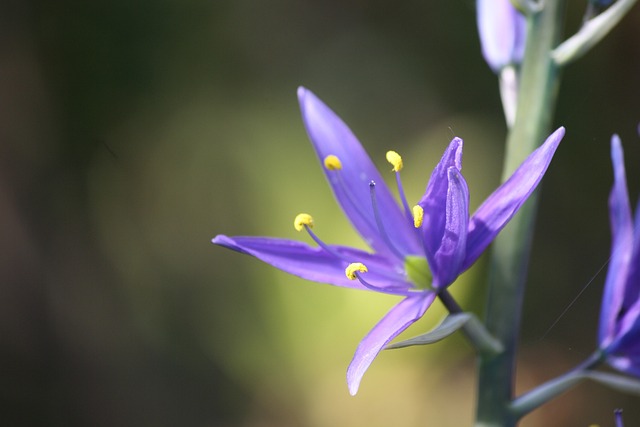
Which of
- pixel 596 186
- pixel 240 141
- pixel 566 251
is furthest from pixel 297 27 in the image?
pixel 596 186

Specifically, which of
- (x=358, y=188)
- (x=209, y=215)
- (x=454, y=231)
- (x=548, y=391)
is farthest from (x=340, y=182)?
(x=209, y=215)

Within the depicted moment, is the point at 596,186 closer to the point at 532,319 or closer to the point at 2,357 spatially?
the point at 532,319

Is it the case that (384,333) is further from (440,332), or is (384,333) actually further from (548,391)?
(548,391)

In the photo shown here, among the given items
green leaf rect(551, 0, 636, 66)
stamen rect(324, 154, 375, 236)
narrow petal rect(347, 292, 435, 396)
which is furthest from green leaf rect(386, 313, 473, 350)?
green leaf rect(551, 0, 636, 66)

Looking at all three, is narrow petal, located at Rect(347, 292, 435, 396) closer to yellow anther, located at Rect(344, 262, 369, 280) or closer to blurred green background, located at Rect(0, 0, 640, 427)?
yellow anther, located at Rect(344, 262, 369, 280)

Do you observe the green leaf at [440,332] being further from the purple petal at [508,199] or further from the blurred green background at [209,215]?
the blurred green background at [209,215]
